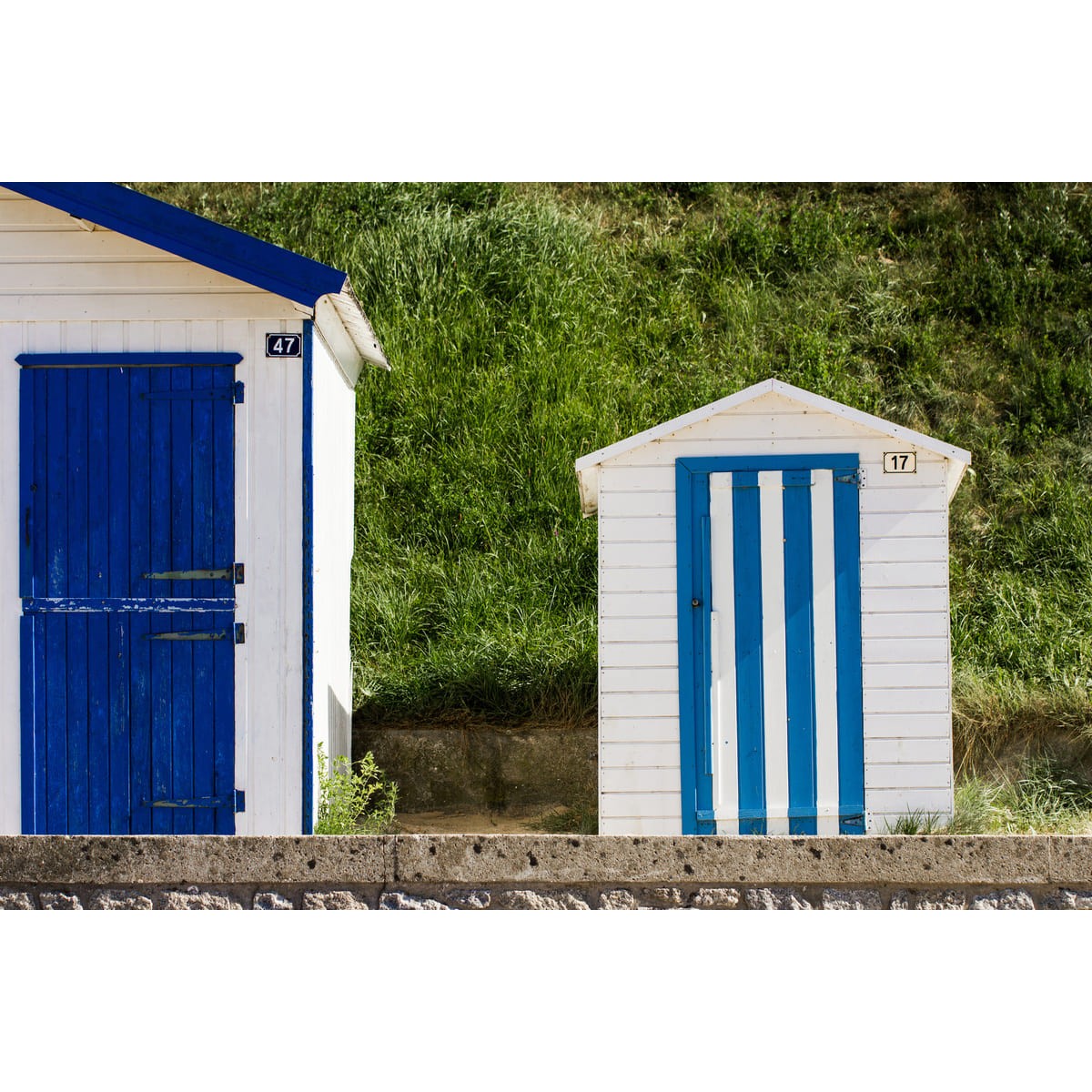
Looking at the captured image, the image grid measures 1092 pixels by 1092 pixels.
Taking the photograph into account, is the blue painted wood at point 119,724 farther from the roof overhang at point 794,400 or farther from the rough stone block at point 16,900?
the roof overhang at point 794,400

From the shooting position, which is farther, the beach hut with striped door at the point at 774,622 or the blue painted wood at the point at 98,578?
the blue painted wood at the point at 98,578

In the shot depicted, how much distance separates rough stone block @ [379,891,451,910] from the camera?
17.1 feet

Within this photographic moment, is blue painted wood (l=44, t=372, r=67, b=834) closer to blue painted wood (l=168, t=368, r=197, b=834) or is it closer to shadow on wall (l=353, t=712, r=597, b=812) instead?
blue painted wood (l=168, t=368, r=197, b=834)

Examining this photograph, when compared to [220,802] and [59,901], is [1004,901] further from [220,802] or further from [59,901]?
[59,901]

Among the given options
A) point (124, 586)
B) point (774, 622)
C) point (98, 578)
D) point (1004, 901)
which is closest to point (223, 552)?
point (124, 586)

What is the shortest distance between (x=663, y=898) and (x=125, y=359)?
397 centimetres

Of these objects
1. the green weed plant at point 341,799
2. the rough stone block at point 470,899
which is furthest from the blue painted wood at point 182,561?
the rough stone block at point 470,899

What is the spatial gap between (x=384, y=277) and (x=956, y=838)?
829 cm

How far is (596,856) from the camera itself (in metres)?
5.18

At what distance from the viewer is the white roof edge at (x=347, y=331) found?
22.6 feet

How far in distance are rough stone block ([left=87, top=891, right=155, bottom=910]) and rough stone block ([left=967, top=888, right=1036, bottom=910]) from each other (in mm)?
3579

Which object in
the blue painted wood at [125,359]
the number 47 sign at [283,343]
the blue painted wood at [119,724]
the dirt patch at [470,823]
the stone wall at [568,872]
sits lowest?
the dirt patch at [470,823]

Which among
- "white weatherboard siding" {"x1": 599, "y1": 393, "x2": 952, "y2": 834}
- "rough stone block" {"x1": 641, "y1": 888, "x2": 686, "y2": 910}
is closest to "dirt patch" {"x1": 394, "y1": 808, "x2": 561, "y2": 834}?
"white weatherboard siding" {"x1": 599, "y1": 393, "x2": 952, "y2": 834}

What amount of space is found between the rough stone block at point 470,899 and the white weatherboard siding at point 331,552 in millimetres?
1565
